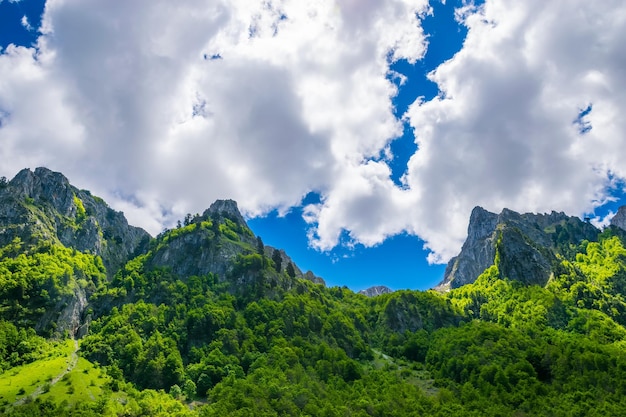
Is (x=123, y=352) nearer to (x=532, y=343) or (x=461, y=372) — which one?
(x=461, y=372)

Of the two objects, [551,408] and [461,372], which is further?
[461,372]

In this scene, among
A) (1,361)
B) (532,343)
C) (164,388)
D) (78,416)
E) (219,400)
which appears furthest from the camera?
(532,343)

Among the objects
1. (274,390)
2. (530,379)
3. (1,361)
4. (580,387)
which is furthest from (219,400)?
(580,387)

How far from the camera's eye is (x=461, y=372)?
176750 mm

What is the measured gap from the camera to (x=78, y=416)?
11831 cm

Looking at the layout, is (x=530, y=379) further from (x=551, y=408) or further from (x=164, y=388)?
(x=164, y=388)

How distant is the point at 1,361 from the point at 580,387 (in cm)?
19422

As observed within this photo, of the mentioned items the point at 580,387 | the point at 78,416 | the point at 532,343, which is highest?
the point at 532,343

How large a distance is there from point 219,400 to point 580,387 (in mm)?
117197

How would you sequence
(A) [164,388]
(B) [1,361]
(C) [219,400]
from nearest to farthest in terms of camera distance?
(C) [219,400] → (B) [1,361] → (A) [164,388]

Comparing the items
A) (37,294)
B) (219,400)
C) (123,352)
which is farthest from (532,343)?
(37,294)

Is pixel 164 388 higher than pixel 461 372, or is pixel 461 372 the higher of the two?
pixel 461 372

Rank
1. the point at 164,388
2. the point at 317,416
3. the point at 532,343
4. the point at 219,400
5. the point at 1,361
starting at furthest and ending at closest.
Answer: the point at 532,343
the point at 164,388
the point at 1,361
the point at 219,400
the point at 317,416

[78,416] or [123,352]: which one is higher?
[123,352]
